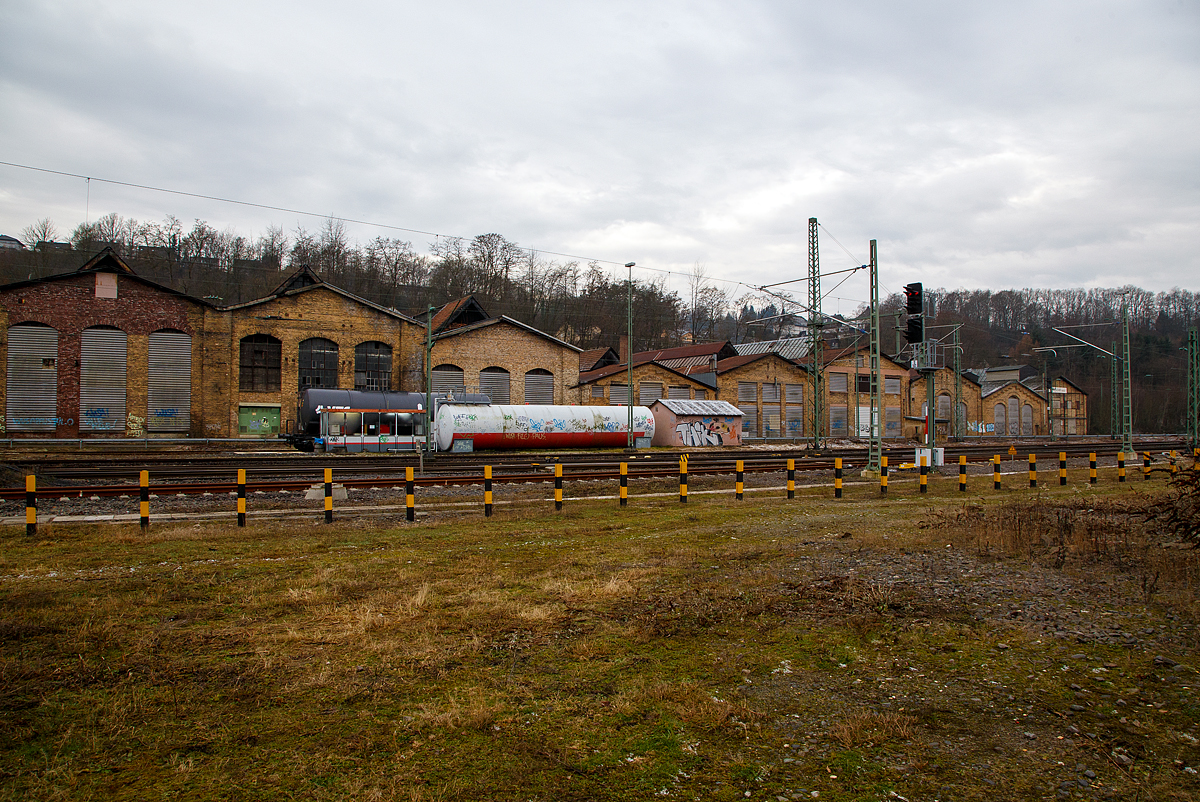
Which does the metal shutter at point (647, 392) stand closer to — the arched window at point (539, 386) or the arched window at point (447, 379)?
the arched window at point (539, 386)

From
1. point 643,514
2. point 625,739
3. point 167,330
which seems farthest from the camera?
point 167,330

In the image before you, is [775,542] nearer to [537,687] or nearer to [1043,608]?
[1043,608]

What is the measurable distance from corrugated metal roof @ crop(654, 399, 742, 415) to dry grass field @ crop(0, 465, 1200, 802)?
33498 millimetres

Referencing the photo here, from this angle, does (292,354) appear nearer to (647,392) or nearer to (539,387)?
(539,387)

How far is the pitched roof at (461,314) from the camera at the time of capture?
175 ft

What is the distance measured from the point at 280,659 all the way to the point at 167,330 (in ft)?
143

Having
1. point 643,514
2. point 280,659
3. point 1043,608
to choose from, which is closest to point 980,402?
point 643,514

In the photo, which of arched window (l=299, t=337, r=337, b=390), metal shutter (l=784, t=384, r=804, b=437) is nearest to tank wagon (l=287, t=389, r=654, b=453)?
arched window (l=299, t=337, r=337, b=390)

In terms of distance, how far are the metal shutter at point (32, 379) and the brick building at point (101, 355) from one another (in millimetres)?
44

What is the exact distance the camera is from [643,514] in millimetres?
13992

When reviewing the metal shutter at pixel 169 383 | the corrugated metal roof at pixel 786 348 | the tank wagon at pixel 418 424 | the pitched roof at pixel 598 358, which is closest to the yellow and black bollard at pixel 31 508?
the tank wagon at pixel 418 424

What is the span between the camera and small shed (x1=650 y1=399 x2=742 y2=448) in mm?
43031

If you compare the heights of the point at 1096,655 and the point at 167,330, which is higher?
the point at 167,330

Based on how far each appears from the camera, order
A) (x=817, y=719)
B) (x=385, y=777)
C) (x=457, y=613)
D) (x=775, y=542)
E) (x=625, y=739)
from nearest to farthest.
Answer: (x=385, y=777), (x=625, y=739), (x=817, y=719), (x=457, y=613), (x=775, y=542)
